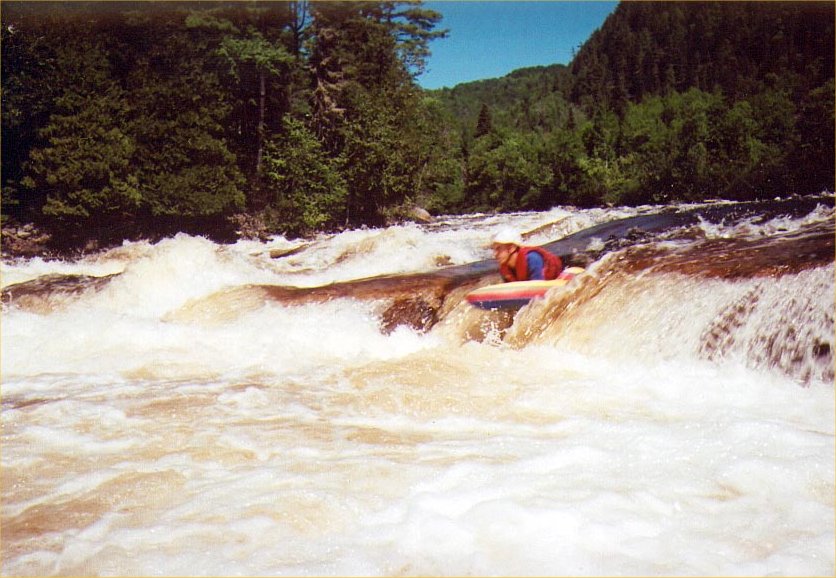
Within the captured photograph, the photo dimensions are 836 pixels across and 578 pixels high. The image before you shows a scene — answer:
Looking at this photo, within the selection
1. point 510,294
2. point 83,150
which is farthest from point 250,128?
point 510,294

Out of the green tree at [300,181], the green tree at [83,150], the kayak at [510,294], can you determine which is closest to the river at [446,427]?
the kayak at [510,294]

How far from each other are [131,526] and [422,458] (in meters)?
1.39

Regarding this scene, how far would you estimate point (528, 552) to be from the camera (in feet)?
8.20

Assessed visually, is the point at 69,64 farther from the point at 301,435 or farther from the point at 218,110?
the point at 301,435

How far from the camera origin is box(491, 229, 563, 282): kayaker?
21.0 feet

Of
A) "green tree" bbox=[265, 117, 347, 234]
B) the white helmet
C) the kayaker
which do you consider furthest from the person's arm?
"green tree" bbox=[265, 117, 347, 234]

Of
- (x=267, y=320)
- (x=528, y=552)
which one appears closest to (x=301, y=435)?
(x=528, y=552)

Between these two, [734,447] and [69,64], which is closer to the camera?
[734,447]

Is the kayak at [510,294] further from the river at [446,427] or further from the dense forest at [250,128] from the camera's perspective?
the dense forest at [250,128]

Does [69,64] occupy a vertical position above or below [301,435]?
above

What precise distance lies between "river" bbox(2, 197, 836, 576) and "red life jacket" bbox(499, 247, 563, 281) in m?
0.32

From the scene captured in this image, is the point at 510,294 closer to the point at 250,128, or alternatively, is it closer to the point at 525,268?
the point at 525,268

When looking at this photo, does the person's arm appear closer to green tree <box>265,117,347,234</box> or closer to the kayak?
the kayak

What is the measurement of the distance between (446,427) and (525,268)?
9.07ft
